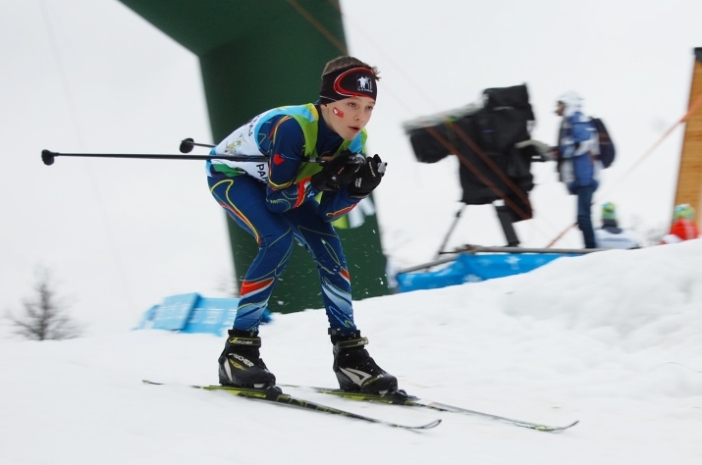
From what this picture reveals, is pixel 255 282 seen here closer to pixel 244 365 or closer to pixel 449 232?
pixel 244 365

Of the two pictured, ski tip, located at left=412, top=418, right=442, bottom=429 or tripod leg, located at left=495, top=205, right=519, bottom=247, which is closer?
ski tip, located at left=412, top=418, right=442, bottom=429

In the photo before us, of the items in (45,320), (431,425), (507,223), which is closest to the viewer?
(431,425)

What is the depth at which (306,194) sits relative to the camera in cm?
341

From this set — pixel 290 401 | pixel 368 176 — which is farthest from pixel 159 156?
pixel 290 401

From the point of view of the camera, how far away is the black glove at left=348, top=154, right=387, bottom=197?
10.4ft

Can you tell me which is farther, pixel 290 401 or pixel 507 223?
pixel 507 223

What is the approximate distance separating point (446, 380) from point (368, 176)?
59.1 inches

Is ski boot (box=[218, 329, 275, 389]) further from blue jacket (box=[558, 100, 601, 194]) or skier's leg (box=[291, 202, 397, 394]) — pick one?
blue jacket (box=[558, 100, 601, 194])

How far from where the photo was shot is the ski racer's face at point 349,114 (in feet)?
10.4

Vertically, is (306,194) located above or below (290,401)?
above

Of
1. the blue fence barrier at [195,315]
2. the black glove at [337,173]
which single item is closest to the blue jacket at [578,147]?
the blue fence barrier at [195,315]

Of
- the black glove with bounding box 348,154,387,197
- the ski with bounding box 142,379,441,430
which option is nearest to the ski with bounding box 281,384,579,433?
the ski with bounding box 142,379,441,430

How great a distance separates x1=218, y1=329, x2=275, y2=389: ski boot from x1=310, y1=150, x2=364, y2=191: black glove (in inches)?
29.2

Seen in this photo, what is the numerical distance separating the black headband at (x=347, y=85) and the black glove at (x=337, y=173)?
26cm
